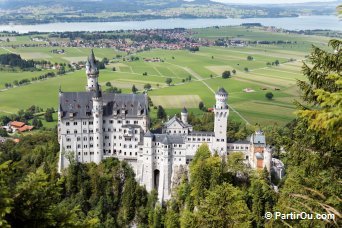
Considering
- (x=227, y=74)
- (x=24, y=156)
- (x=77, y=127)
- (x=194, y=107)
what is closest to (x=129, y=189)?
(x=77, y=127)

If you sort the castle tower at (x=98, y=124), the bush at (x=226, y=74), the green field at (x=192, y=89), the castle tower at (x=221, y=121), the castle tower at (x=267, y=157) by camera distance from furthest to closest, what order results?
the bush at (x=226, y=74) → the green field at (x=192, y=89) → the castle tower at (x=98, y=124) → the castle tower at (x=221, y=121) → the castle tower at (x=267, y=157)

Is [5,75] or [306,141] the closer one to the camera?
[306,141]

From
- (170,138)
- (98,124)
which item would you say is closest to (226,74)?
(170,138)

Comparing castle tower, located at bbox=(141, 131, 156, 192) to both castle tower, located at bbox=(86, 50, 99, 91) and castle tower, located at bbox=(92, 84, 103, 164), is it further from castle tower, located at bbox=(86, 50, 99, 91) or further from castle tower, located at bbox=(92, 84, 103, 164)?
castle tower, located at bbox=(86, 50, 99, 91)

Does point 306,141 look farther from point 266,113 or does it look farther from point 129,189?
point 266,113

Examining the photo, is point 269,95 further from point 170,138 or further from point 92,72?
point 92,72

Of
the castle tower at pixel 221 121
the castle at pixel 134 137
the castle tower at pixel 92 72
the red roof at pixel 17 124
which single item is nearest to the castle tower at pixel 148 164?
the castle at pixel 134 137

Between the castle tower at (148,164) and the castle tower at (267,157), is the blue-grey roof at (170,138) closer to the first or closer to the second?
the castle tower at (148,164)
